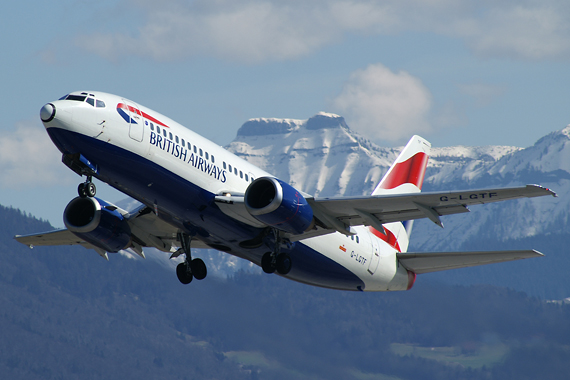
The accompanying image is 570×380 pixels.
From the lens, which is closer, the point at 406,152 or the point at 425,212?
the point at 425,212

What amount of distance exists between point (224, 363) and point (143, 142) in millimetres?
94975

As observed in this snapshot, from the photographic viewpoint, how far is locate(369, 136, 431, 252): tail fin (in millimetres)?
43031

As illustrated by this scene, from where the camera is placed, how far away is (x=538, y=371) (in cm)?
8719

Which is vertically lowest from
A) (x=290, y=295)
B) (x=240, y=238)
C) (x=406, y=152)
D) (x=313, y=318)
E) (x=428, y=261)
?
(x=240, y=238)

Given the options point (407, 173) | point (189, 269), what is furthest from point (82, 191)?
point (407, 173)

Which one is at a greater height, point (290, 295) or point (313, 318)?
point (290, 295)

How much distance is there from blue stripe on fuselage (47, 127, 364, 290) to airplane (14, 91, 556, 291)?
37 millimetres

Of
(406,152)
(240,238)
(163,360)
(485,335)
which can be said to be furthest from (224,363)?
(240,238)

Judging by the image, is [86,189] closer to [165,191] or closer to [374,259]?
[165,191]

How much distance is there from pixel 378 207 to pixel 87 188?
35.9ft

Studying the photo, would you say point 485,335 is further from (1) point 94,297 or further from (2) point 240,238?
(1) point 94,297

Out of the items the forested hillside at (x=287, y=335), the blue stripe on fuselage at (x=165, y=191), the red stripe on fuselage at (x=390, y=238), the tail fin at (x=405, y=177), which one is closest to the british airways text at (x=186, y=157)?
the blue stripe on fuselage at (x=165, y=191)

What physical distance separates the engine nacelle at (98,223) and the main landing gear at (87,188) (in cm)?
554

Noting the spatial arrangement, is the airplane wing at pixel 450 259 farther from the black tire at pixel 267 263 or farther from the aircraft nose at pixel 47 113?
the aircraft nose at pixel 47 113
